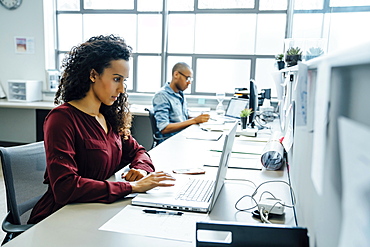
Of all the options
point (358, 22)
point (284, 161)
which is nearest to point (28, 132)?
point (284, 161)

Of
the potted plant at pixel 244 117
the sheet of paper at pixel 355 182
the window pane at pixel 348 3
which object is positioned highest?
the window pane at pixel 348 3

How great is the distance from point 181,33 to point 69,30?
169cm

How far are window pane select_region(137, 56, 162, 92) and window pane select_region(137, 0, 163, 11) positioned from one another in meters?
0.66

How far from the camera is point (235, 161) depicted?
1.83 meters

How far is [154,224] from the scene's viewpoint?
Result: 3.43ft

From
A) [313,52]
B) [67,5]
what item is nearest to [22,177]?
[313,52]

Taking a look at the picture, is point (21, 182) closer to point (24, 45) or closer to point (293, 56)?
point (293, 56)

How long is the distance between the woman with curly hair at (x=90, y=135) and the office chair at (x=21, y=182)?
7cm

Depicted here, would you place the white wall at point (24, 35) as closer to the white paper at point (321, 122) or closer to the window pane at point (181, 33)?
the window pane at point (181, 33)

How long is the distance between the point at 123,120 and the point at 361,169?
1.42m

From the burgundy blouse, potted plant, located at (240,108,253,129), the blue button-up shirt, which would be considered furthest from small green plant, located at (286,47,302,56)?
the blue button-up shirt

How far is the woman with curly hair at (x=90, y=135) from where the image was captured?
1.23 meters

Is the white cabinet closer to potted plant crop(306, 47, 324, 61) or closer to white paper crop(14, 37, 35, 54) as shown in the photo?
white paper crop(14, 37, 35, 54)

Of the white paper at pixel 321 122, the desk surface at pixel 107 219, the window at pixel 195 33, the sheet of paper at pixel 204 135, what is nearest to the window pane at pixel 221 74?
the window at pixel 195 33
